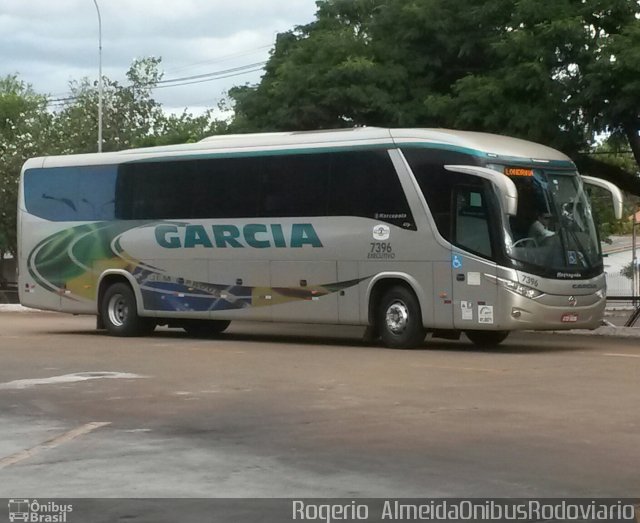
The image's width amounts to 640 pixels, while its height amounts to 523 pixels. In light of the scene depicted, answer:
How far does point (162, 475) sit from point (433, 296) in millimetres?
12172

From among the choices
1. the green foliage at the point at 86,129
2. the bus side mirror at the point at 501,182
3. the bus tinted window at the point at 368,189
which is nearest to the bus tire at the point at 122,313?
the bus tinted window at the point at 368,189

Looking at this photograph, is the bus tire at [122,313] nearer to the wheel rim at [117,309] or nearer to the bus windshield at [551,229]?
the wheel rim at [117,309]

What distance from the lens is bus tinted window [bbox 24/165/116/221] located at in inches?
1030

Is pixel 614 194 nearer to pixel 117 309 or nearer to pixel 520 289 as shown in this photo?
pixel 520 289

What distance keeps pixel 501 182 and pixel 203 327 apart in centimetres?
899

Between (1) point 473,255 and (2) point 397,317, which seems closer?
(1) point 473,255

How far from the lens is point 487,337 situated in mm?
23125

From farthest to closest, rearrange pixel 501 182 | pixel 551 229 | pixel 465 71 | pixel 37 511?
pixel 465 71, pixel 551 229, pixel 501 182, pixel 37 511

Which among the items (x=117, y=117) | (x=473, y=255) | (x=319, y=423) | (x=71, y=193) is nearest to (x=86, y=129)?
(x=117, y=117)

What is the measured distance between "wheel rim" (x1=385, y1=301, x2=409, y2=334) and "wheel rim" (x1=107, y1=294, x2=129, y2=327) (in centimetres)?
636

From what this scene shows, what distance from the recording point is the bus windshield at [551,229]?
2059cm

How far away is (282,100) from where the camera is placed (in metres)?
30.7

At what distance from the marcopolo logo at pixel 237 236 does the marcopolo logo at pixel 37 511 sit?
1459 centimetres

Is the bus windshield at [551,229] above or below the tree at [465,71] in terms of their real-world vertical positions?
below
